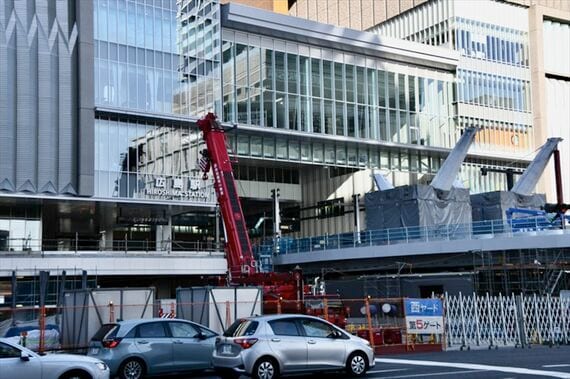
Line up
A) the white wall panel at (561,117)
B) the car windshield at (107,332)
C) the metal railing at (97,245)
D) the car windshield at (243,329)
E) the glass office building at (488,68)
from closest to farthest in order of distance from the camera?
the car windshield at (243,329), the car windshield at (107,332), the metal railing at (97,245), the glass office building at (488,68), the white wall panel at (561,117)

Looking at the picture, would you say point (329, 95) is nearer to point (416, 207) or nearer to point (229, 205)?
point (416, 207)

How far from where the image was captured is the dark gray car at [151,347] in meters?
18.9

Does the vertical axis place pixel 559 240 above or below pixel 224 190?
below

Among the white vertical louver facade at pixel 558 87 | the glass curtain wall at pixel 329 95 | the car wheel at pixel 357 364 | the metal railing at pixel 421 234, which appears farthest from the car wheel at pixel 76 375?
the white vertical louver facade at pixel 558 87

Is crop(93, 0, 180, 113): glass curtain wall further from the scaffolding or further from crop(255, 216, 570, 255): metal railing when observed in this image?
the scaffolding

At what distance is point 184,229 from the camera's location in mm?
57188

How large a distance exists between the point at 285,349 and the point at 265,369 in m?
0.66

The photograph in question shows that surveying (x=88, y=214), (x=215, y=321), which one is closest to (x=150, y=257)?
(x=88, y=214)

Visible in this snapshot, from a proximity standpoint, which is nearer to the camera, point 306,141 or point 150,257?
point 150,257

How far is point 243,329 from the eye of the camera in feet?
60.2

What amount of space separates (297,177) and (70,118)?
24.5 meters

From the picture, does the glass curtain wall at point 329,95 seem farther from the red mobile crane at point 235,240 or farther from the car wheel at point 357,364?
the car wheel at point 357,364

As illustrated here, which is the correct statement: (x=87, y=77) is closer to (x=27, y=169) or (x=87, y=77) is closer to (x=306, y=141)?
(x=27, y=169)

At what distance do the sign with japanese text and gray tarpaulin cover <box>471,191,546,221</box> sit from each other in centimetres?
2888
